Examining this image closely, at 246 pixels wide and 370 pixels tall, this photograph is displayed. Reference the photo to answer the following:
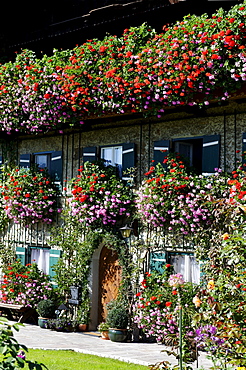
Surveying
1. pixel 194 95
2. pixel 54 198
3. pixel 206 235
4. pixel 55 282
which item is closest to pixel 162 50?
pixel 194 95

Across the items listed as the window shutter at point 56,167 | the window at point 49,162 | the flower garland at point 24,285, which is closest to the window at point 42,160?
the window at point 49,162

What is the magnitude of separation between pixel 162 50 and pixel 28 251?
7.19 metres

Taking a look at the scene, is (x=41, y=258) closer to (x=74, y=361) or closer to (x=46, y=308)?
(x=46, y=308)

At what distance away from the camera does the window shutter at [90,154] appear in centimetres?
1412

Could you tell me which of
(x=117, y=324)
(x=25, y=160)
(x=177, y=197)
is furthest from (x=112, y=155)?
(x=117, y=324)

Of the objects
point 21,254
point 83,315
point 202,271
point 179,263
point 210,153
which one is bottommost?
point 83,315

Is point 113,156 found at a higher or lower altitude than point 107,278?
higher

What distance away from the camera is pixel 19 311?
1460 centimetres

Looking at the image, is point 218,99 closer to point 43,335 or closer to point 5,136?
point 43,335

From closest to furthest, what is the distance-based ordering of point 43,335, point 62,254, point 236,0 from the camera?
point 236,0 → point 43,335 → point 62,254

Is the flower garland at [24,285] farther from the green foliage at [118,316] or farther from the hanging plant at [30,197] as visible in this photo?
the green foliage at [118,316]

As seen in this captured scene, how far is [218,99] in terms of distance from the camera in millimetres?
10461

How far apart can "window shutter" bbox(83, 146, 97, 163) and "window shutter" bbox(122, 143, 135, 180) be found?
959 millimetres

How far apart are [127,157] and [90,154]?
1280 millimetres
